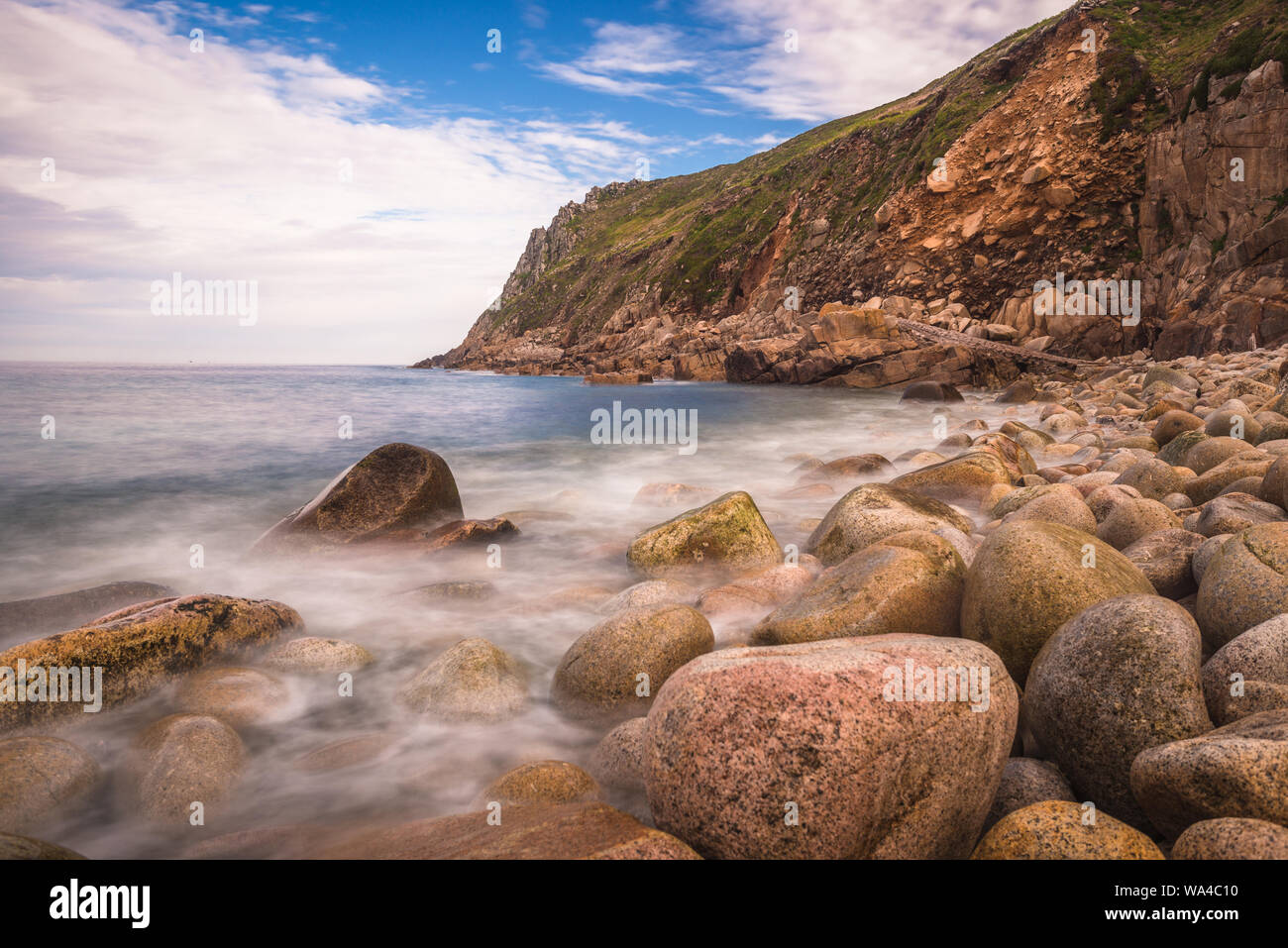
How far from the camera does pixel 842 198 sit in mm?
55188

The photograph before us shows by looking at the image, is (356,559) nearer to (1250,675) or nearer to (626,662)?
(626,662)

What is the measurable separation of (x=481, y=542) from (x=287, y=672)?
3.59 m

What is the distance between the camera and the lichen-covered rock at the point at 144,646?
170 inches

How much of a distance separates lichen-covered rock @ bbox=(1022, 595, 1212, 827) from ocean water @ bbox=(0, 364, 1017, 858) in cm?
252

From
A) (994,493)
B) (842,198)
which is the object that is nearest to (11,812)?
(994,493)

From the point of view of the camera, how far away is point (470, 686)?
464 centimetres

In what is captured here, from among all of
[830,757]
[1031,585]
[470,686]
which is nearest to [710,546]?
[470,686]

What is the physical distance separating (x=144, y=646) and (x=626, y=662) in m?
3.33

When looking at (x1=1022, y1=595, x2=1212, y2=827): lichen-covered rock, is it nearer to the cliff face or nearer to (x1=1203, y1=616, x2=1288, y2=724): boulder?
(x1=1203, y1=616, x2=1288, y2=724): boulder

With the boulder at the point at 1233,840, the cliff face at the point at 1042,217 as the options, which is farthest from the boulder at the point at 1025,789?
the cliff face at the point at 1042,217

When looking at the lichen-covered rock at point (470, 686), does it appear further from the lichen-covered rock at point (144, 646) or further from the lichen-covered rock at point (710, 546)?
the lichen-covered rock at point (710, 546)

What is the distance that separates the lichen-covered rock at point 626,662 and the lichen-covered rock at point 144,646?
254 cm

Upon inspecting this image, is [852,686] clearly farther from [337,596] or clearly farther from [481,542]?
[481,542]

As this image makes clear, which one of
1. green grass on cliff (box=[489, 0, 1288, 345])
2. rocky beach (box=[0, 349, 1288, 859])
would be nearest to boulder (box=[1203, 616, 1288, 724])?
rocky beach (box=[0, 349, 1288, 859])
